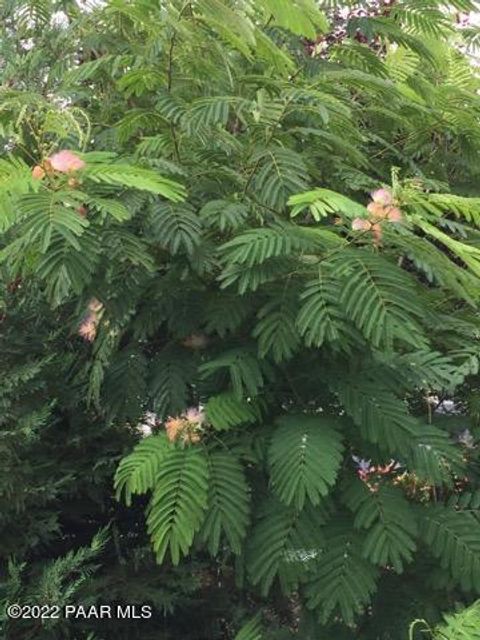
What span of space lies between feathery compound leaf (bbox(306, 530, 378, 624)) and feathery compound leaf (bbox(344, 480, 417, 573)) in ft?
0.12

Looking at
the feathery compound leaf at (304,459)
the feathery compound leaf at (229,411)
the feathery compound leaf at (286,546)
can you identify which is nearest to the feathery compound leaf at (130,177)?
the feathery compound leaf at (229,411)

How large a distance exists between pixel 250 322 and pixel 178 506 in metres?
0.49

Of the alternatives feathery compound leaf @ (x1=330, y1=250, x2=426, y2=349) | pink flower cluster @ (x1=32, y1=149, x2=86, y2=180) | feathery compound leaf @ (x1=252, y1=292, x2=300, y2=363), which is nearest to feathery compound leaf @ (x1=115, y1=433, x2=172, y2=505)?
feathery compound leaf @ (x1=252, y1=292, x2=300, y2=363)

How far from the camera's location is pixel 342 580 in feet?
5.40

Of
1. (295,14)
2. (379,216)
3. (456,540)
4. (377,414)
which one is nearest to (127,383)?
(377,414)

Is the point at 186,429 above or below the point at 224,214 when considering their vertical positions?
below

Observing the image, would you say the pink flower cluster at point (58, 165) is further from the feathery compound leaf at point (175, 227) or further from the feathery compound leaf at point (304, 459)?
the feathery compound leaf at point (304, 459)

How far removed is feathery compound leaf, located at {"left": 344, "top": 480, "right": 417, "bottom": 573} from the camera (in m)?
1.63

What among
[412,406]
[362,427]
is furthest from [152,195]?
[412,406]

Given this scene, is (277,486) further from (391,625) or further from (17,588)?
(17,588)

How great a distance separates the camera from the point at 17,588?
2.04 metres

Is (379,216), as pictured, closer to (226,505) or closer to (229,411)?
(229,411)

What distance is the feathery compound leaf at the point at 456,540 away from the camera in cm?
170

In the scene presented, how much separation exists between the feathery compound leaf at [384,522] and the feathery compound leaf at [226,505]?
0.86 feet
